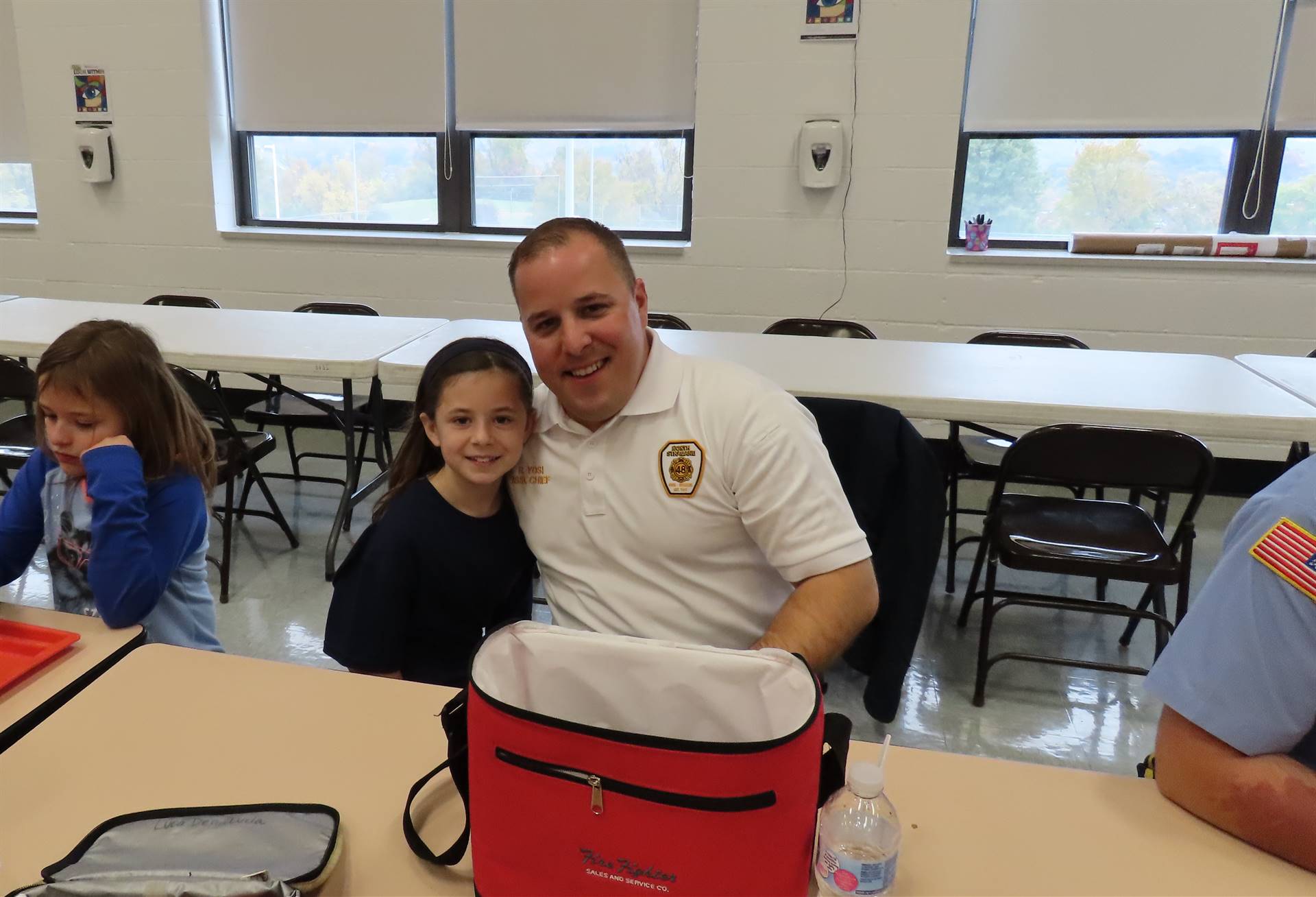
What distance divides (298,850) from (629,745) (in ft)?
1.14

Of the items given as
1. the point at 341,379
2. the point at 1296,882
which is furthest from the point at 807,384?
the point at 1296,882

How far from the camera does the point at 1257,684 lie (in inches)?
30.9

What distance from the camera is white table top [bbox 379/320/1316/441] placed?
1995 millimetres

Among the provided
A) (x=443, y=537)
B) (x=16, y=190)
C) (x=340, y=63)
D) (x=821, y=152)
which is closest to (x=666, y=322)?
(x=821, y=152)

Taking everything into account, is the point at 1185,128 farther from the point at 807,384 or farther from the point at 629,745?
the point at 629,745

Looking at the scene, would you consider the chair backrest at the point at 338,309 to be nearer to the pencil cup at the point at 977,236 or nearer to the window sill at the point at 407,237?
the window sill at the point at 407,237

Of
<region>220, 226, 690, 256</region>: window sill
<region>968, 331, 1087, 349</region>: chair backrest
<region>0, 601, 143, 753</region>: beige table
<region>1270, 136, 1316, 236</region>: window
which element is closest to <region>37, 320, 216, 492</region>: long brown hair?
<region>0, 601, 143, 753</region>: beige table

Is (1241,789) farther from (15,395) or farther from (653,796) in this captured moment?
(15,395)

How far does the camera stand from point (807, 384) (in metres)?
2.15

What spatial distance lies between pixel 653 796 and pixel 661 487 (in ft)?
2.08

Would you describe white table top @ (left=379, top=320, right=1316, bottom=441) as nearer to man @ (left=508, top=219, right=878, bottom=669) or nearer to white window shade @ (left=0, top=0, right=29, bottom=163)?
man @ (left=508, top=219, right=878, bottom=669)

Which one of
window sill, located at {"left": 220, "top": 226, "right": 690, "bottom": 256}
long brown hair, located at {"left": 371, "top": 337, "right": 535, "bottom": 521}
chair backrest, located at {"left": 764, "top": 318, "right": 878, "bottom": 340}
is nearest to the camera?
long brown hair, located at {"left": 371, "top": 337, "right": 535, "bottom": 521}

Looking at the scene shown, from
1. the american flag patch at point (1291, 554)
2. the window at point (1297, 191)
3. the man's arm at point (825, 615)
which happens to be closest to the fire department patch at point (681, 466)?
the man's arm at point (825, 615)

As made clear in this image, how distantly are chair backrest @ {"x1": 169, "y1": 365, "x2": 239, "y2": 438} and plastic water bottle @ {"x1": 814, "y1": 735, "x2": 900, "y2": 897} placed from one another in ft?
7.08
